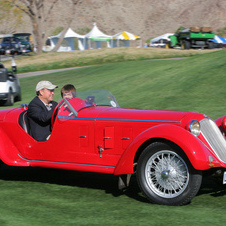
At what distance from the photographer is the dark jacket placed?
19.8 feet

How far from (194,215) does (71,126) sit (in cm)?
200

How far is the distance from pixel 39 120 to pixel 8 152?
63 cm

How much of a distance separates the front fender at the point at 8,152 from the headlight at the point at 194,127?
2.41 metres

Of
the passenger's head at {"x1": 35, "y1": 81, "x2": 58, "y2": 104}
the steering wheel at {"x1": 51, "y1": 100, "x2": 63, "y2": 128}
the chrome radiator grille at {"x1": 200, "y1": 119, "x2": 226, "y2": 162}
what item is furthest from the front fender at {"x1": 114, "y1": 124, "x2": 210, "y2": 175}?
the passenger's head at {"x1": 35, "y1": 81, "x2": 58, "y2": 104}

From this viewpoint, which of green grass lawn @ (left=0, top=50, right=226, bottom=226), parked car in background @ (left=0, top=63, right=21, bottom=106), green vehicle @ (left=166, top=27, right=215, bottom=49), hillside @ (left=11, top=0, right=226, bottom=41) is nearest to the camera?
green grass lawn @ (left=0, top=50, right=226, bottom=226)

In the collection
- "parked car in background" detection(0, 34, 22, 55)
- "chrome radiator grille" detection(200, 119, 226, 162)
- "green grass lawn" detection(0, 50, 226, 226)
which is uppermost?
"chrome radiator grille" detection(200, 119, 226, 162)

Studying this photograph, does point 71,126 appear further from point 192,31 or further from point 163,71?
point 192,31

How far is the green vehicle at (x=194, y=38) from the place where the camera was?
135 feet

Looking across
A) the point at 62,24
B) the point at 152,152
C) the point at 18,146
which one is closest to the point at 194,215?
the point at 152,152

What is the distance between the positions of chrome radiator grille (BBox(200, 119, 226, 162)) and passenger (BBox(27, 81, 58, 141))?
7.04 ft

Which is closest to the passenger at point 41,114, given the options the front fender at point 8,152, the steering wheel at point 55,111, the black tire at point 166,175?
the steering wheel at point 55,111

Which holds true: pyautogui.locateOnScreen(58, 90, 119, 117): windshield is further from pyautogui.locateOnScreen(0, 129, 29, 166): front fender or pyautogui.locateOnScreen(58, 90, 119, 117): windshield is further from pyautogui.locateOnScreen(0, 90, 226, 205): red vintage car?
pyautogui.locateOnScreen(0, 129, 29, 166): front fender

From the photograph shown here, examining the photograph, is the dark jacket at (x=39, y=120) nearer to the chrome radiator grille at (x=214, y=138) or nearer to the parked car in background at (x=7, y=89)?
the chrome radiator grille at (x=214, y=138)

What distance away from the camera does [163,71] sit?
2034 centimetres
